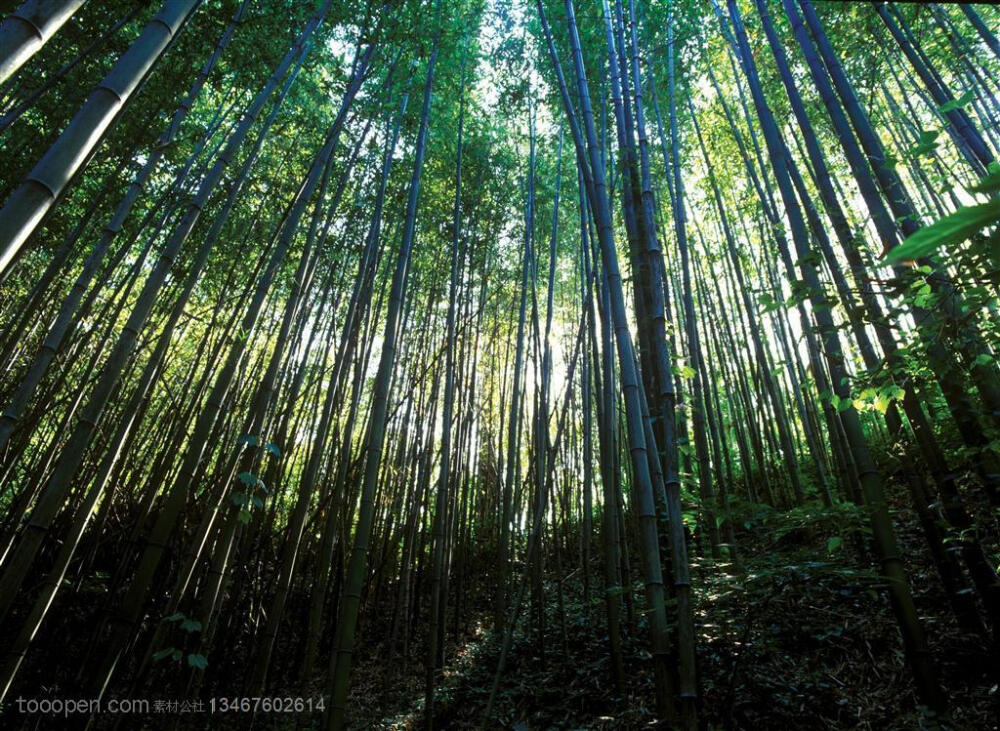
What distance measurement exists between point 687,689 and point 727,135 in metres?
5.18

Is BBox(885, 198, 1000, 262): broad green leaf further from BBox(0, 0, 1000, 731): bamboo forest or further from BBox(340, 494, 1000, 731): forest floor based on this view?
BBox(340, 494, 1000, 731): forest floor

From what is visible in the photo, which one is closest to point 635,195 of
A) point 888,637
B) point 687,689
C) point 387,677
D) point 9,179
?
point 687,689

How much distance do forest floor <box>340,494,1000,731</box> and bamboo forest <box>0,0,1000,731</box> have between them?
0.02 meters

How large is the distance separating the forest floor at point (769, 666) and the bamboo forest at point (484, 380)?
0.02 m

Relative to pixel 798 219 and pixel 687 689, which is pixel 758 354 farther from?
pixel 687 689

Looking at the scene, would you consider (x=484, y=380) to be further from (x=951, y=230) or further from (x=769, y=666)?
(x=951, y=230)

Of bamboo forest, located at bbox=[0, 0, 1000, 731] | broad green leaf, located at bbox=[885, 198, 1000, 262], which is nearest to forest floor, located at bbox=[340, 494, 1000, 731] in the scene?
bamboo forest, located at bbox=[0, 0, 1000, 731]

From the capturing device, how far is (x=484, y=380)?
6.36 m

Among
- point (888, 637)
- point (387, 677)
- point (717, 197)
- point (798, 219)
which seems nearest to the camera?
point (798, 219)

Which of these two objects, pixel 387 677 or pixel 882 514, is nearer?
pixel 882 514

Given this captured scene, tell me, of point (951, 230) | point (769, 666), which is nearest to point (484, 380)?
point (769, 666)

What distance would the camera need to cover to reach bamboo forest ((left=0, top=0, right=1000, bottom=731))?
73.6 inches

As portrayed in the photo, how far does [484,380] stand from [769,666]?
418 centimetres

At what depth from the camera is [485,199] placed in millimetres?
5633
